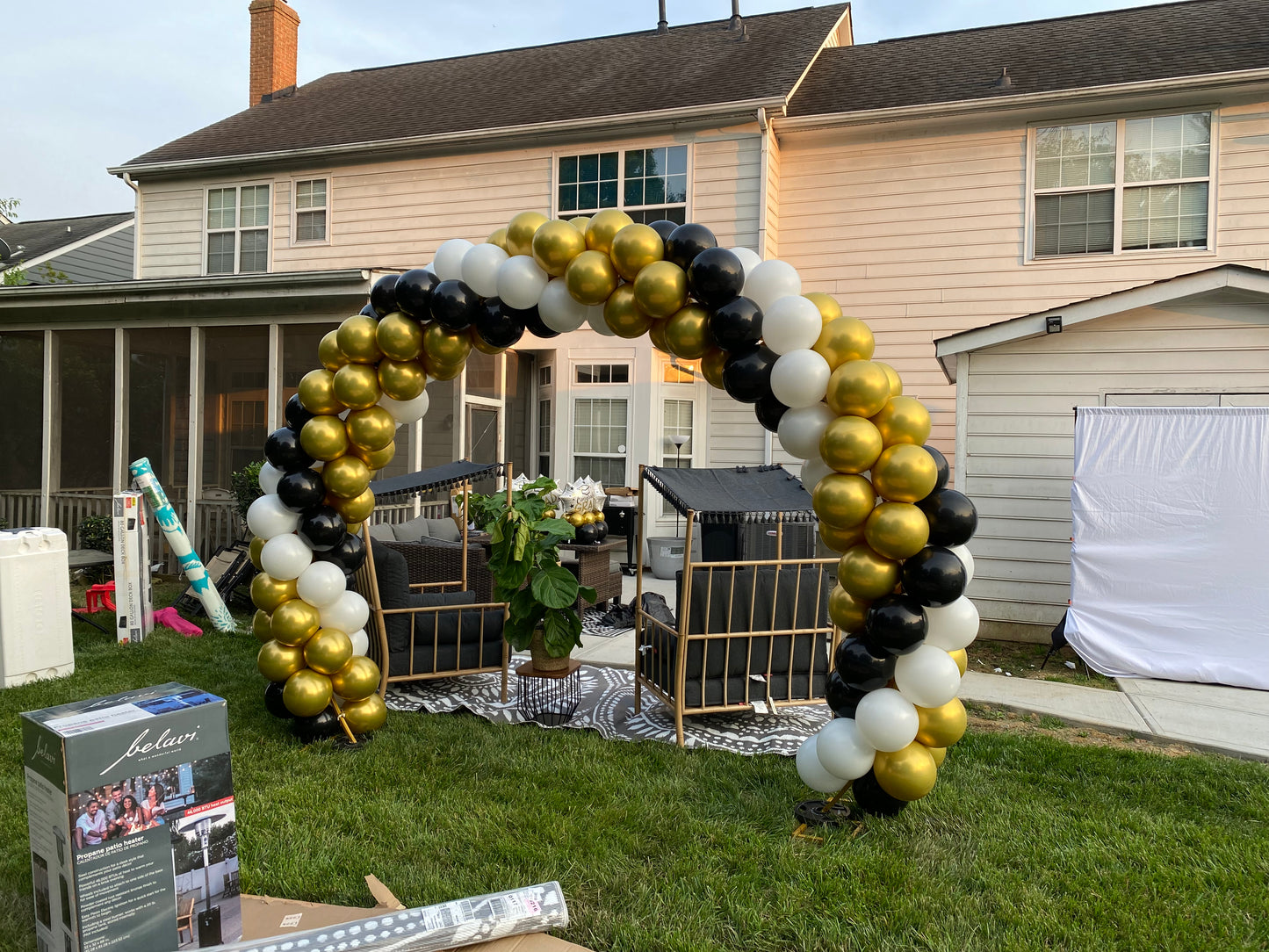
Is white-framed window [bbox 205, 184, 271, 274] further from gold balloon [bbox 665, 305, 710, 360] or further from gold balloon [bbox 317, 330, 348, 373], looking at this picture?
gold balloon [bbox 665, 305, 710, 360]

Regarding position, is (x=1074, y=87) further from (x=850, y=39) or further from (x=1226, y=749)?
(x=1226, y=749)

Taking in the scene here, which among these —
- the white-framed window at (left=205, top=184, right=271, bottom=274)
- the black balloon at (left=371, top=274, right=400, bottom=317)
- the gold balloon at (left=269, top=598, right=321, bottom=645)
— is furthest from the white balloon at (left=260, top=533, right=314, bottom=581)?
the white-framed window at (left=205, top=184, right=271, bottom=274)

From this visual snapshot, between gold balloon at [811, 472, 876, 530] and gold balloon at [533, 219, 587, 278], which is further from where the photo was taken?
gold balloon at [533, 219, 587, 278]

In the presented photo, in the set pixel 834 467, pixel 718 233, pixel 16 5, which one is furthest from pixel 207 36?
pixel 834 467

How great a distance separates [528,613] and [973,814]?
2514 mm

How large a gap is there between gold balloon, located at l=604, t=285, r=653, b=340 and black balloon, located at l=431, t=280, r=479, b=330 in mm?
742

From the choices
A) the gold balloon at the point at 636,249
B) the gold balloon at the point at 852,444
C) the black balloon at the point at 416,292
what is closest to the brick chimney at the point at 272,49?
the black balloon at the point at 416,292

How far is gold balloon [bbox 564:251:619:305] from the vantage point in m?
3.68

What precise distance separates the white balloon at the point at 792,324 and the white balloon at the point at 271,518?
105 inches

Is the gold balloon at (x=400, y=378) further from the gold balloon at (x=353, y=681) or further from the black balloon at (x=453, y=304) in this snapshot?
the gold balloon at (x=353, y=681)

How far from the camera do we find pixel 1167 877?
298 centimetres

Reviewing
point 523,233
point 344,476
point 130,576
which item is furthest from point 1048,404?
point 130,576

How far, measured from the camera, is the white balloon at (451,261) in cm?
416

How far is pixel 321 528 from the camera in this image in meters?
4.25
